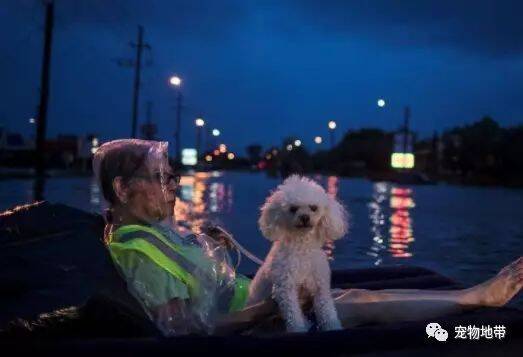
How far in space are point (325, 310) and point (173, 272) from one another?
94 cm

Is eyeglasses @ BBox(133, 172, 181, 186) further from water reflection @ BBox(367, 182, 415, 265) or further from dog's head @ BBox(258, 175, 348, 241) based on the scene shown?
water reflection @ BBox(367, 182, 415, 265)

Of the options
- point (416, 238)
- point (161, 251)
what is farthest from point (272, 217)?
point (416, 238)

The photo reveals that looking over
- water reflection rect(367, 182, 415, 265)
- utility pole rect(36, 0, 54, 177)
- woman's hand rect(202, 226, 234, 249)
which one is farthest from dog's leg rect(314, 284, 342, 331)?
utility pole rect(36, 0, 54, 177)

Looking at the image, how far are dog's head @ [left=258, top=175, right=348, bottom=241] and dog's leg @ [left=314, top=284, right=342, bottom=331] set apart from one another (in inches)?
14.0

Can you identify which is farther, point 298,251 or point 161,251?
point 298,251

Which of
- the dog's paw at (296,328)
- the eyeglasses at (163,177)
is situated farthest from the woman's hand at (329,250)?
the eyeglasses at (163,177)

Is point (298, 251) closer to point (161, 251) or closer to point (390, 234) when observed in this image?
point (161, 251)

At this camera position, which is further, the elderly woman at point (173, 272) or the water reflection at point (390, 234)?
the water reflection at point (390, 234)

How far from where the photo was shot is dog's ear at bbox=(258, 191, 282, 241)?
443cm

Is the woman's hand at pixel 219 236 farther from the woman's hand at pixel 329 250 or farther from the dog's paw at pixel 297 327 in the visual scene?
the woman's hand at pixel 329 250

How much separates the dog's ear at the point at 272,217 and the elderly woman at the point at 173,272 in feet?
0.99

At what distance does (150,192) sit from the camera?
379cm

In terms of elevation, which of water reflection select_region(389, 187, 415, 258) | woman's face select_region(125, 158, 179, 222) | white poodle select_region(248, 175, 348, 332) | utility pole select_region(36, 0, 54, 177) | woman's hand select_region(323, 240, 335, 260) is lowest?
woman's hand select_region(323, 240, 335, 260)

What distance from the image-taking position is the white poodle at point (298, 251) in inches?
164
